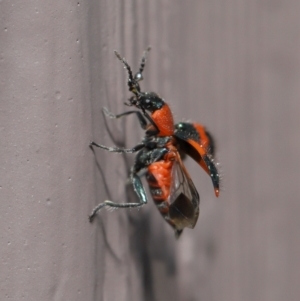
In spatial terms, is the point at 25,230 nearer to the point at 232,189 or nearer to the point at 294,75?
A: the point at 232,189

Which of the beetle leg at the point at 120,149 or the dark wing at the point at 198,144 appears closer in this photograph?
the beetle leg at the point at 120,149

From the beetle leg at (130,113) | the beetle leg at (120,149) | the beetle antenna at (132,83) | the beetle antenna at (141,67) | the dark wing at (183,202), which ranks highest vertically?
the beetle antenna at (141,67)

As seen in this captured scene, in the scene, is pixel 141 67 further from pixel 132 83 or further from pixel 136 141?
pixel 136 141

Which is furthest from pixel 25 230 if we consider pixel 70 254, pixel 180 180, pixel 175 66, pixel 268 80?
pixel 268 80

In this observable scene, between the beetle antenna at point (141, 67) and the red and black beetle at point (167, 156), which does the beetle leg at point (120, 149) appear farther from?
the beetle antenna at point (141, 67)

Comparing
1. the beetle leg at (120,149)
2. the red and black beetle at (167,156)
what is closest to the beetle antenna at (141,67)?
the red and black beetle at (167,156)

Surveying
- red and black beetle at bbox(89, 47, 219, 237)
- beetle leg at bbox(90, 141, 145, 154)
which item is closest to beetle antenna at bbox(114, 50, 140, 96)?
red and black beetle at bbox(89, 47, 219, 237)

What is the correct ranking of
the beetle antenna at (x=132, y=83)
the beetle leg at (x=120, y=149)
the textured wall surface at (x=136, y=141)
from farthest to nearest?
the beetle antenna at (x=132, y=83)
the beetle leg at (x=120, y=149)
the textured wall surface at (x=136, y=141)

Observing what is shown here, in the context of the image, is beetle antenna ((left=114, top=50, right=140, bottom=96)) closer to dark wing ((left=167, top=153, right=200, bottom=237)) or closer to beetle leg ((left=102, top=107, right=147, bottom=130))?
beetle leg ((left=102, top=107, right=147, bottom=130))

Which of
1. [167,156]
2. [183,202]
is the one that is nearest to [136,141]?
[167,156]
